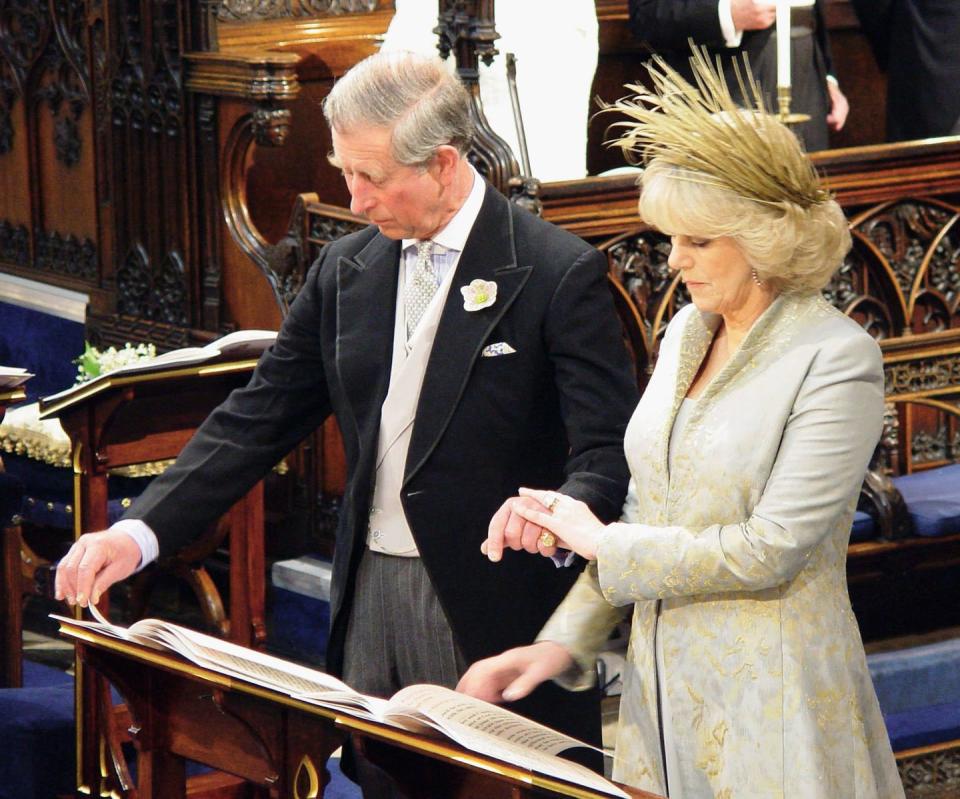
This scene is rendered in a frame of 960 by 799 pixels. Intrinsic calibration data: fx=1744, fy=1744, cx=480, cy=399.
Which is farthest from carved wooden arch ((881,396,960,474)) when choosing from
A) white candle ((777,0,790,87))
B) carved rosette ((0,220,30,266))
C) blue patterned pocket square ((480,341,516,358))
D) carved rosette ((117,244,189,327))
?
carved rosette ((0,220,30,266))

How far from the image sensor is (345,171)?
2.75 metres

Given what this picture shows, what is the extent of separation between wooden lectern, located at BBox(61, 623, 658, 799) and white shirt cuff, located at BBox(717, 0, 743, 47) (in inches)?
118

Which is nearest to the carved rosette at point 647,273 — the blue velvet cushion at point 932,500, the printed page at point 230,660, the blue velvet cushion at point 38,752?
the blue velvet cushion at point 932,500

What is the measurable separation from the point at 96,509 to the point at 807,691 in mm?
1815

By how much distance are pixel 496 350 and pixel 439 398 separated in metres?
0.12

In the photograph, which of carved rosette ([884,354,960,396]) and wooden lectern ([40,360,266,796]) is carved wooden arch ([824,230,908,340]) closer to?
carved rosette ([884,354,960,396])

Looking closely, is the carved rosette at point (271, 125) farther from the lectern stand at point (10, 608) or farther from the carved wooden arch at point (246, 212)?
the lectern stand at point (10, 608)

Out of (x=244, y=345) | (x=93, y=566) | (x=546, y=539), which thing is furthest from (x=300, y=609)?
(x=546, y=539)

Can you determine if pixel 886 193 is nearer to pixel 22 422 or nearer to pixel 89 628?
pixel 22 422

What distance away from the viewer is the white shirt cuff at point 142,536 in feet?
9.36

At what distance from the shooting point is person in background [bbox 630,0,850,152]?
16.6 feet

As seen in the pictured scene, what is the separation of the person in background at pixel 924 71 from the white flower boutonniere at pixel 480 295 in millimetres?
3610

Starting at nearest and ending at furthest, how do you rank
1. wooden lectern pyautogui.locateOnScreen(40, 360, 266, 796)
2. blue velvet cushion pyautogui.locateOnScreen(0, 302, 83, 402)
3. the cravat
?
the cravat < wooden lectern pyautogui.locateOnScreen(40, 360, 266, 796) < blue velvet cushion pyautogui.locateOnScreen(0, 302, 83, 402)

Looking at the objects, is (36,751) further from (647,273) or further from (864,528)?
(864,528)
